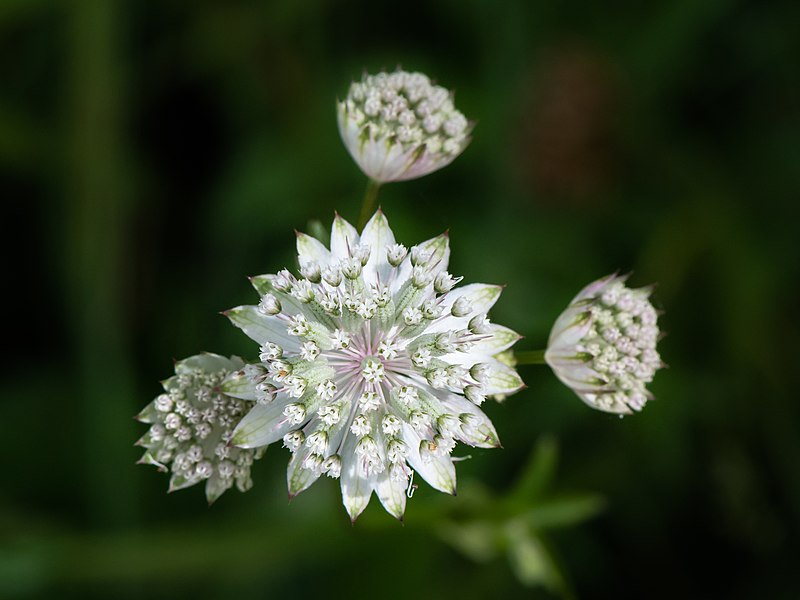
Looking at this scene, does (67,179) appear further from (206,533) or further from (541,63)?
(541,63)

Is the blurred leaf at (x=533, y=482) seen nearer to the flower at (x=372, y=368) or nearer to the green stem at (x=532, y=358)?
the green stem at (x=532, y=358)

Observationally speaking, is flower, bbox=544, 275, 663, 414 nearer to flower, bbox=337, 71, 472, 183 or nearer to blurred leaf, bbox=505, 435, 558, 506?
blurred leaf, bbox=505, 435, 558, 506

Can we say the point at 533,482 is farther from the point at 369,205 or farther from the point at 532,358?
the point at 369,205

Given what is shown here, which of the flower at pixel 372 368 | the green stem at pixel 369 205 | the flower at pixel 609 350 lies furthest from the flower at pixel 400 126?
the flower at pixel 609 350

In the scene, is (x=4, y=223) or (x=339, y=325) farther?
(x=4, y=223)

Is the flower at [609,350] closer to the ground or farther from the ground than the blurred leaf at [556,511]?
farther from the ground

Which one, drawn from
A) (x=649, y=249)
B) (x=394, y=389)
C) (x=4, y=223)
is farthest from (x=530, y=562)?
(x=4, y=223)
